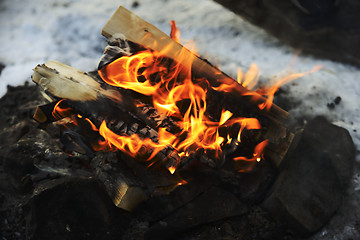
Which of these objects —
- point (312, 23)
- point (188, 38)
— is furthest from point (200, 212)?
point (312, 23)

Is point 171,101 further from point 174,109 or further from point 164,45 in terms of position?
point 164,45

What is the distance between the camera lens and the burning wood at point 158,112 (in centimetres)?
234

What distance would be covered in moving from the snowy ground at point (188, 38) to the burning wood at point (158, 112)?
1.00 metres

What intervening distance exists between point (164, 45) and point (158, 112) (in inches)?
25.1

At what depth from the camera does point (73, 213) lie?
7.66ft

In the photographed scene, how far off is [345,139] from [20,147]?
10.2ft

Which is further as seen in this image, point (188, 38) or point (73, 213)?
point (188, 38)

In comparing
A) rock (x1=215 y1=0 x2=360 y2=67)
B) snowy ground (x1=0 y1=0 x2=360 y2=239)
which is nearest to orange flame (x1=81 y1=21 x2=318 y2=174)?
snowy ground (x1=0 y1=0 x2=360 y2=239)

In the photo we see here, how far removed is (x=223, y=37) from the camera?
13.2 ft

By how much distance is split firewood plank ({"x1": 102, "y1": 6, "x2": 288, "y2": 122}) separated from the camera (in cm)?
254

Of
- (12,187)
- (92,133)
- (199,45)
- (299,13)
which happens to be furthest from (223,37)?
(12,187)

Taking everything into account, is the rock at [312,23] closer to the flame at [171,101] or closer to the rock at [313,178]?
the rock at [313,178]

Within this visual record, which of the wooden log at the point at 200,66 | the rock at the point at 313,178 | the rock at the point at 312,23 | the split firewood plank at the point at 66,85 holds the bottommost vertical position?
the rock at the point at 313,178

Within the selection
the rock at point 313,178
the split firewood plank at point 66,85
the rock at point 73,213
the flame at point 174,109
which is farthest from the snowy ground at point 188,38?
the rock at point 73,213
